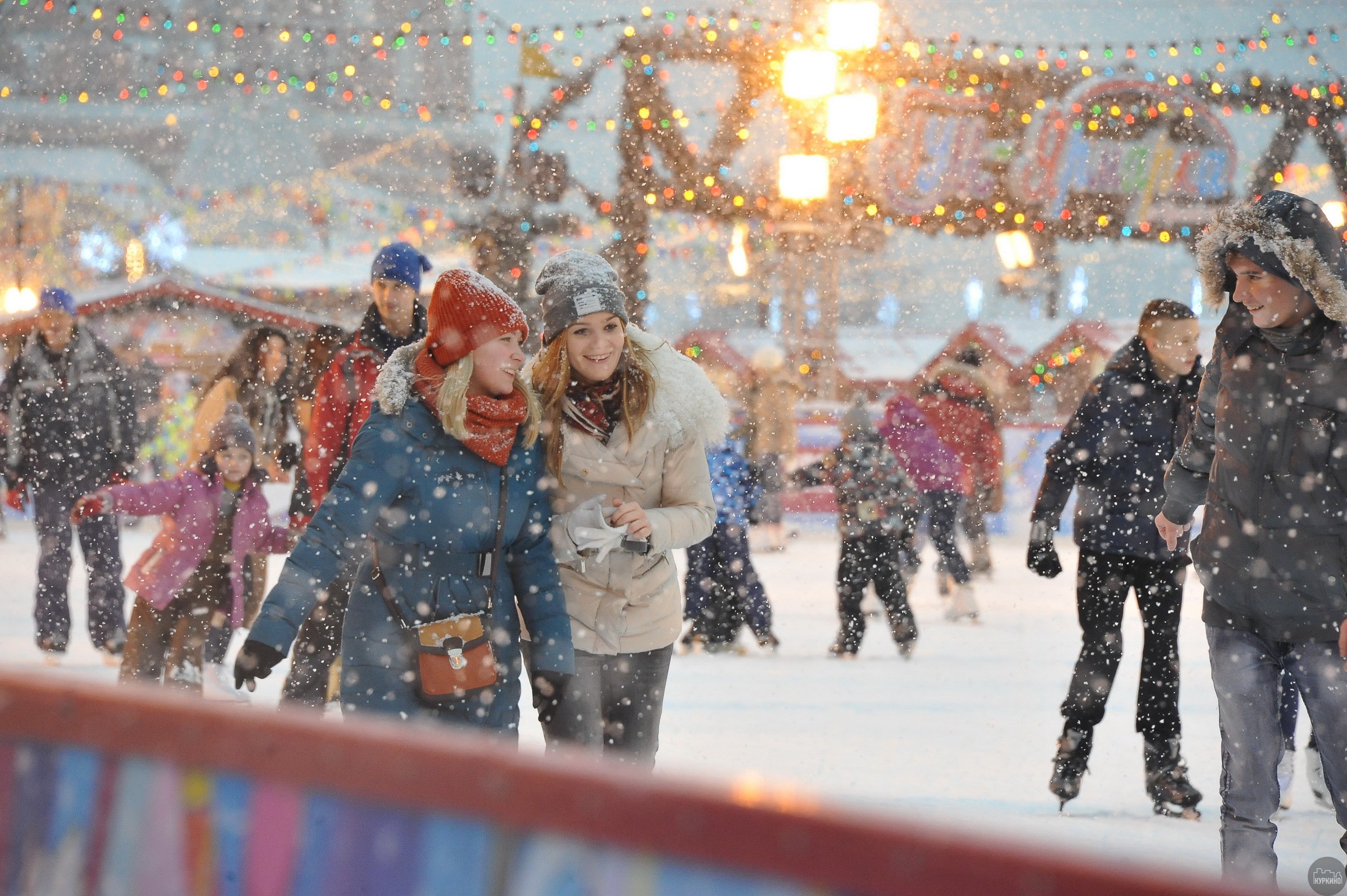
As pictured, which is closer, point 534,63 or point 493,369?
point 493,369

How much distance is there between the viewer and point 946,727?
210 inches

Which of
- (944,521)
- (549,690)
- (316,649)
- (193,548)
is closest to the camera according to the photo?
(549,690)

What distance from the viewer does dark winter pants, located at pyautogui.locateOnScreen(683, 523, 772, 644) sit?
712cm

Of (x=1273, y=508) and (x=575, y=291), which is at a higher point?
(x=575, y=291)

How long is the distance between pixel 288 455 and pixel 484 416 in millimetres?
3001

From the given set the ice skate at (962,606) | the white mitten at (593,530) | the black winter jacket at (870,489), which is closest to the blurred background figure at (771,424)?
the ice skate at (962,606)

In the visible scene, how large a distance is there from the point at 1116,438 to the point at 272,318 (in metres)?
16.8

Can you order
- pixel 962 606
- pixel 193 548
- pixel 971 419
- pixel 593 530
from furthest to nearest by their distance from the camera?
pixel 971 419, pixel 962 606, pixel 193 548, pixel 593 530

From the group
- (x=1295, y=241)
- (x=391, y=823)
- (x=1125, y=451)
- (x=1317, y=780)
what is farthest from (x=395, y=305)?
(x=391, y=823)

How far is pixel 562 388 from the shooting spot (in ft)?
9.78

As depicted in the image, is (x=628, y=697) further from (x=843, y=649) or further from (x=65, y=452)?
(x=65, y=452)

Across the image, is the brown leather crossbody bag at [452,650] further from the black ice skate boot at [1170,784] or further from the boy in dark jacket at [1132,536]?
the black ice skate boot at [1170,784]

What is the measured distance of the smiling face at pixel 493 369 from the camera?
2754 millimetres

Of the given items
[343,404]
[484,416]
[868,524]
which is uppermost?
[484,416]
